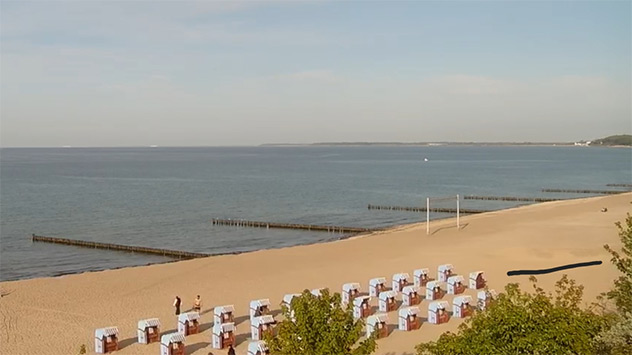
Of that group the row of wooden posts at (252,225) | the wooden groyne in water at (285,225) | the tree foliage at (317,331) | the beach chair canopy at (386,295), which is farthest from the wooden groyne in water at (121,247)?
the tree foliage at (317,331)

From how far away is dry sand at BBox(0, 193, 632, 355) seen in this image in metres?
19.2

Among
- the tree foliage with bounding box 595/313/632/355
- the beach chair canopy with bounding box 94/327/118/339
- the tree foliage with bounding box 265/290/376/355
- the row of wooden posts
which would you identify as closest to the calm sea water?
the row of wooden posts

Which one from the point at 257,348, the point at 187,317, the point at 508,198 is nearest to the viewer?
the point at 257,348

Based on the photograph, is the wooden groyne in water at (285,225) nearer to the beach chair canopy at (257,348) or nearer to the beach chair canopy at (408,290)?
the beach chair canopy at (408,290)

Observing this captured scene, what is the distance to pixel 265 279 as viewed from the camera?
89.8 feet

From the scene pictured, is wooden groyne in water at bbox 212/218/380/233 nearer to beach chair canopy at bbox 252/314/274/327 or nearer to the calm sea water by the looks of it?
the calm sea water

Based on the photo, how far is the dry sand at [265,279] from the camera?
19250 mm

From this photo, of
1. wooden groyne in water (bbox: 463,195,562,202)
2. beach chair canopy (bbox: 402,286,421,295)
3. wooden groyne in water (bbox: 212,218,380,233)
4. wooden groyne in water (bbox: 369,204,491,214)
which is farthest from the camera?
wooden groyne in water (bbox: 463,195,562,202)

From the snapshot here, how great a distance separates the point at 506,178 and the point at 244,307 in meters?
92.7

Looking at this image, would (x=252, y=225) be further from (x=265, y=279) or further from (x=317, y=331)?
(x=317, y=331)

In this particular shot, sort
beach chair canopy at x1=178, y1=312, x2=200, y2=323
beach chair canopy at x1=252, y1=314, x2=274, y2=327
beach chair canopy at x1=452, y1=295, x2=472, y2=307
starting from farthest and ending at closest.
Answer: beach chair canopy at x1=452, y1=295, x2=472, y2=307 → beach chair canopy at x1=178, y1=312, x2=200, y2=323 → beach chair canopy at x1=252, y1=314, x2=274, y2=327

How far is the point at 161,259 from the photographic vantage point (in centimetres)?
3844

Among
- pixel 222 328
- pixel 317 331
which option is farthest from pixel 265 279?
pixel 317 331

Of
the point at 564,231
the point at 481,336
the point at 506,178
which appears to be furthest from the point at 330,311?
the point at 506,178
